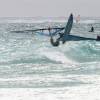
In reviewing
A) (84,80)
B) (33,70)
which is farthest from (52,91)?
(33,70)

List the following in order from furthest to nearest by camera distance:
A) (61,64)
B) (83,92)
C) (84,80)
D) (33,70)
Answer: (61,64), (33,70), (84,80), (83,92)

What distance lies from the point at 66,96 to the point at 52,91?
184 centimetres

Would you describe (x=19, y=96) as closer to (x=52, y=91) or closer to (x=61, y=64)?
(x=52, y=91)

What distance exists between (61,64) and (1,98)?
59.6 ft

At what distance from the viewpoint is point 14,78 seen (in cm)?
3238

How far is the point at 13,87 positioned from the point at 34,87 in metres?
1.31

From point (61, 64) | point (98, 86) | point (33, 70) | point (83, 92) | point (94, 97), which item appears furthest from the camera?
point (61, 64)

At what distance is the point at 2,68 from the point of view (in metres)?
39.2

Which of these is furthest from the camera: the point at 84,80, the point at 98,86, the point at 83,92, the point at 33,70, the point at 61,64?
the point at 61,64

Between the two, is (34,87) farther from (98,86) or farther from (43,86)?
(98,86)

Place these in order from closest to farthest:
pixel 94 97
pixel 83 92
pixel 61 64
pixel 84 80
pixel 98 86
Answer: pixel 94 97 → pixel 83 92 → pixel 98 86 → pixel 84 80 → pixel 61 64

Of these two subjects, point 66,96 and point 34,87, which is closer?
point 66,96

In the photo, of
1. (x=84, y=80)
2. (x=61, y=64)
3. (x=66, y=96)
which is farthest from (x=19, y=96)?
(x=61, y=64)

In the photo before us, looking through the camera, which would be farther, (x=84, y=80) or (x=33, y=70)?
(x=33, y=70)
